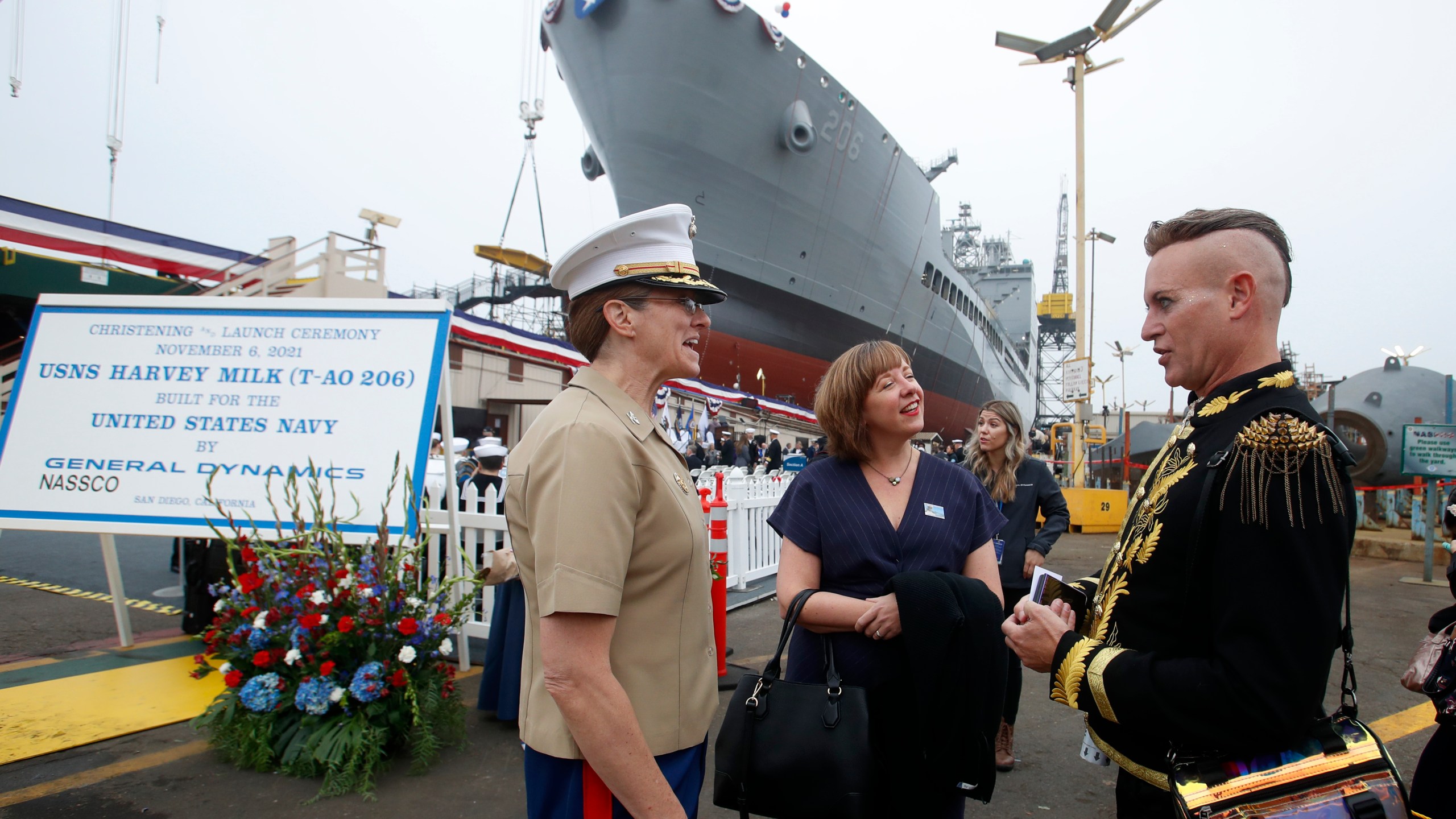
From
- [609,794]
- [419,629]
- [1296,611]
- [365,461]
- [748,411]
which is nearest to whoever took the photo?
[1296,611]

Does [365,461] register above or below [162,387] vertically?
below

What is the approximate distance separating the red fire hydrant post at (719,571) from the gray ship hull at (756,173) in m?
14.2

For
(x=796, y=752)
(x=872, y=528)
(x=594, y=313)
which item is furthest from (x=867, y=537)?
(x=594, y=313)

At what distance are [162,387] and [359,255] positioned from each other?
874 cm

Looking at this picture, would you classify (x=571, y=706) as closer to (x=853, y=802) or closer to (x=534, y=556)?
(x=534, y=556)

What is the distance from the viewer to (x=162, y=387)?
12.6 ft

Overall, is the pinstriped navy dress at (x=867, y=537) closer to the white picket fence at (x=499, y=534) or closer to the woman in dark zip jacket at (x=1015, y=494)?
the white picket fence at (x=499, y=534)

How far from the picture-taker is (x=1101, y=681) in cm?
125

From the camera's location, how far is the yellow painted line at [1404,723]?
353 centimetres

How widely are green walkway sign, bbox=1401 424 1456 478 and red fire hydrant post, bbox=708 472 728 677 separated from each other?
750 cm

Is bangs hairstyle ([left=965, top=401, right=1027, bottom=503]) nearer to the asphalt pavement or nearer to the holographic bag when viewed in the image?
the asphalt pavement

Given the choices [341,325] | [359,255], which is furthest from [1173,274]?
[359,255]

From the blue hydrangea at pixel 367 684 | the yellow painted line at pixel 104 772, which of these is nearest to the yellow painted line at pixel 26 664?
the yellow painted line at pixel 104 772

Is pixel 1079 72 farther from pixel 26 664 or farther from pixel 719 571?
pixel 26 664
